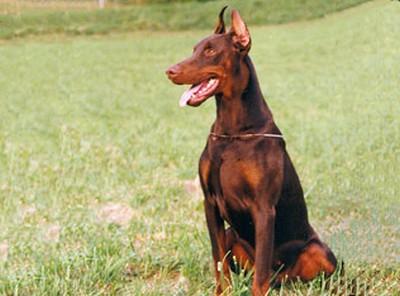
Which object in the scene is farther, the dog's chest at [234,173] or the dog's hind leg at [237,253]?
the dog's hind leg at [237,253]

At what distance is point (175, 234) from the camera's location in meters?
4.60

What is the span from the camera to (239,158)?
9.99 ft

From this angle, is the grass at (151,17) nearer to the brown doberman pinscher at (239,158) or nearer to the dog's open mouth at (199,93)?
the brown doberman pinscher at (239,158)

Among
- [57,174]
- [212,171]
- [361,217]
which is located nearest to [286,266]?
[212,171]

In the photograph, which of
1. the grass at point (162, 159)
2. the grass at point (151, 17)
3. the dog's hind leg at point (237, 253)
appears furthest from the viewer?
the grass at point (151, 17)

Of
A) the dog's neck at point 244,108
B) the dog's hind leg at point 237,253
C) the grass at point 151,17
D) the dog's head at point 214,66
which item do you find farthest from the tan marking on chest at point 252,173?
the grass at point 151,17

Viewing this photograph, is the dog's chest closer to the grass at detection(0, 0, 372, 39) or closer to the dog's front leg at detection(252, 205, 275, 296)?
the dog's front leg at detection(252, 205, 275, 296)

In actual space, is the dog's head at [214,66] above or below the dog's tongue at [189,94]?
above

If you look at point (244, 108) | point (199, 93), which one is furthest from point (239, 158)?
point (199, 93)

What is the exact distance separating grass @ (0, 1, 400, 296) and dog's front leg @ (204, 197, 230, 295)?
0.06 meters

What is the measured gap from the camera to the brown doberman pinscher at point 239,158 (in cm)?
295

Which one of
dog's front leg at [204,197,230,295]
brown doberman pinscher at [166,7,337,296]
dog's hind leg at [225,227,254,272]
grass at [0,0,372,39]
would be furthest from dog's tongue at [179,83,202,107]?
grass at [0,0,372,39]

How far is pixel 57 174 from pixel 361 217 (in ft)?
7.99

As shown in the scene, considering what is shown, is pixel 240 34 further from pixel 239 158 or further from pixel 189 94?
pixel 239 158
